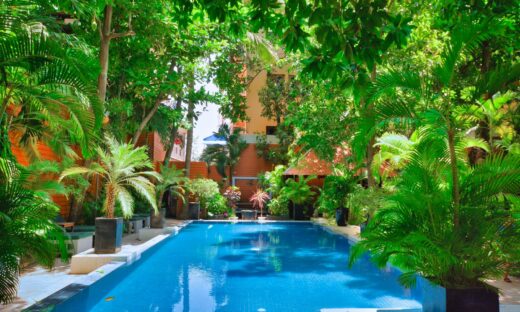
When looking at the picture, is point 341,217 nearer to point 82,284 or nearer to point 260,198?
point 260,198

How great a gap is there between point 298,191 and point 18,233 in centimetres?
1576

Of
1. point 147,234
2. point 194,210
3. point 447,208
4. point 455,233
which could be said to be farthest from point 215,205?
point 455,233

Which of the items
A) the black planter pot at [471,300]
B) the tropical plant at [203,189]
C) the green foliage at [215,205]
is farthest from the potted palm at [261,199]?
the black planter pot at [471,300]

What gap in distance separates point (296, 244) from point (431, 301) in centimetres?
823

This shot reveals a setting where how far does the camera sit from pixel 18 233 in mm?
3980

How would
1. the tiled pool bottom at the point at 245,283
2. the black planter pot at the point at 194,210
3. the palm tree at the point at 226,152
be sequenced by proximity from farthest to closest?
the palm tree at the point at 226,152 < the black planter pot at the point at 194,210 < the tiled pool bottom at the point at 245,283

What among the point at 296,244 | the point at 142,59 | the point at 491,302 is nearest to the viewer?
the point at 491,302

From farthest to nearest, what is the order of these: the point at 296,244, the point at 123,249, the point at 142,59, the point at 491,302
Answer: the point at 296,244 → the point at 142,59 → the point at 123,249 → the point at 491,302

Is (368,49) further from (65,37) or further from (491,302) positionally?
(65,37)

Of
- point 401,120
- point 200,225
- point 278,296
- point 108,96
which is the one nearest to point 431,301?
point 401,120

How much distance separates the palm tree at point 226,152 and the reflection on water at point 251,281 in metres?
11.1

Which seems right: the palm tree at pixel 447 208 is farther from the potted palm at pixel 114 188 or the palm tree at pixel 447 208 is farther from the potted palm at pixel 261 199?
the potted palm at pixel 261 199

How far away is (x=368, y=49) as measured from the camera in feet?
9.81

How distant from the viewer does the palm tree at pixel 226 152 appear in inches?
906
